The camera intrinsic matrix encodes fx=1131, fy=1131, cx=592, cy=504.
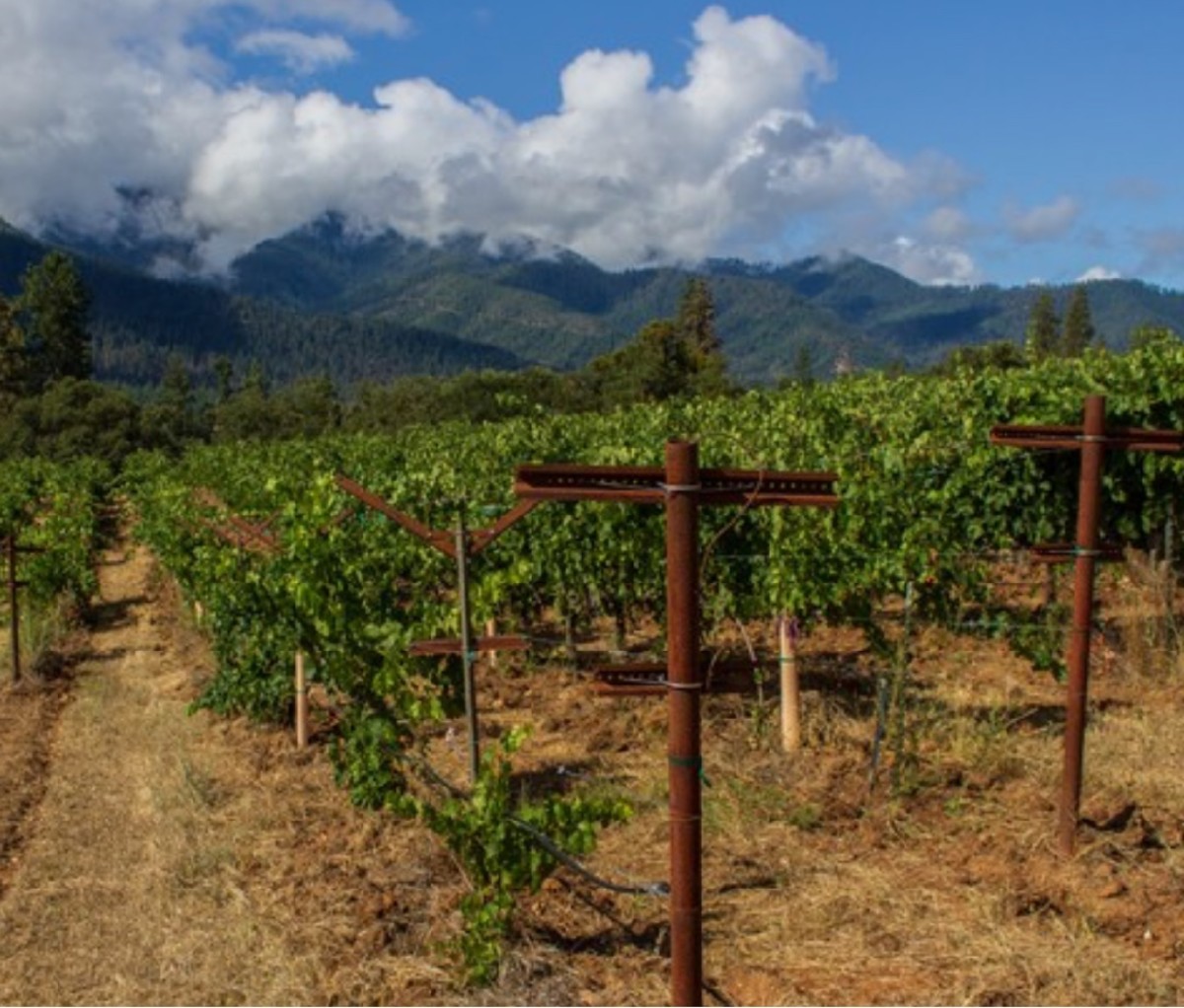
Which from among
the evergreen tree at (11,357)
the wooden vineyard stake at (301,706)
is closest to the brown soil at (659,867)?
the wooden vineyard stake at (301,706)

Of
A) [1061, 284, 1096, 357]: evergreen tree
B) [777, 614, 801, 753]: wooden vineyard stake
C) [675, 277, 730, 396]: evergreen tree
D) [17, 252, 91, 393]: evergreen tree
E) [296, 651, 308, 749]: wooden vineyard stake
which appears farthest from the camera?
[17, 252, 91, 393]: evergreen tree

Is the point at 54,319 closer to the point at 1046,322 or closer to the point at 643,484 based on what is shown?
the point at 1046,322

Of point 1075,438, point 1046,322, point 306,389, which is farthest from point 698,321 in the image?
point 1075,438

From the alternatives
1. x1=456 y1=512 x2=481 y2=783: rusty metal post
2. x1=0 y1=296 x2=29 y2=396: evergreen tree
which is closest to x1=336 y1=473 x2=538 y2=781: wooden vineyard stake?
x1=456 y1=512 x2=481 y2=783: rusty metal post

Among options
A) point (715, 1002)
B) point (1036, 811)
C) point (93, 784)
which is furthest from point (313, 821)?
point (1036, 811)

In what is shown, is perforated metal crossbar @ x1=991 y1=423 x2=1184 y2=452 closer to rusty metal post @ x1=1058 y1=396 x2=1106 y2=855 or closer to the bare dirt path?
rusty metal post @ x1=1058 y1=396 x2=1106 y2=855

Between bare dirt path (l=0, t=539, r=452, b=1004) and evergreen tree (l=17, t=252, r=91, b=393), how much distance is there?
76.1 m

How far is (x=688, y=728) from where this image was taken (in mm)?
3455

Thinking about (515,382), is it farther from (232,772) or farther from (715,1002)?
(715,1002)

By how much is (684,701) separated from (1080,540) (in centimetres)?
314

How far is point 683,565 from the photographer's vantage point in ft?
11.2

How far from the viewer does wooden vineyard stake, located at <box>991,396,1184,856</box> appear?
5.65m

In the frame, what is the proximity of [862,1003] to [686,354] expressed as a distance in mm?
61001

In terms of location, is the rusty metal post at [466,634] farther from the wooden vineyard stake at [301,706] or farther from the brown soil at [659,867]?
the wooden vineyard stake at [301,706]
